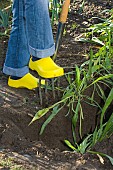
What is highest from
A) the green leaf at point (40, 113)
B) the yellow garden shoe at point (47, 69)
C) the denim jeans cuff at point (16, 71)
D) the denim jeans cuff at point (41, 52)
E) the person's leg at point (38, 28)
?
the person's leg at point (38, 28)

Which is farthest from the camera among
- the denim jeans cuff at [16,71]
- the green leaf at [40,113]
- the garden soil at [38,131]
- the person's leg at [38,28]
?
the denim jeans cuff at [16,71]

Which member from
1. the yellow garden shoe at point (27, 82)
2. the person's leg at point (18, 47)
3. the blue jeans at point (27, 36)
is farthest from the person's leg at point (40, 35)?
the yellow garden shoe at point (27, 82)

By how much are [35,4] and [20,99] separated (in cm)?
72

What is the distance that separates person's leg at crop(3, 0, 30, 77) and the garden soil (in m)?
0.17

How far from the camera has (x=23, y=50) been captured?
10.7ft

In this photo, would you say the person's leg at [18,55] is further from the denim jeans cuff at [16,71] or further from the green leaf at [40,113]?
the green leaf at [40,113]

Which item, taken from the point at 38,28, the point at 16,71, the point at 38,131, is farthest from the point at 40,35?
the point at 38,131

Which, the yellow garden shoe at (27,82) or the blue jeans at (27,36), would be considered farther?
the yellow garden shoe at (27,82)

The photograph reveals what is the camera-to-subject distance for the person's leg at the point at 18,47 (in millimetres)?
3109

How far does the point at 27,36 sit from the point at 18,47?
0.12 metres

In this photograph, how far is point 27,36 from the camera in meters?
3.15

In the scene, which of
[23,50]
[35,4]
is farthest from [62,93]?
[35,4]

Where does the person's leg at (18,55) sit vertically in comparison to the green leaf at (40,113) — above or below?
above

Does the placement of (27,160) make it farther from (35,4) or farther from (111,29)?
(111,29)
